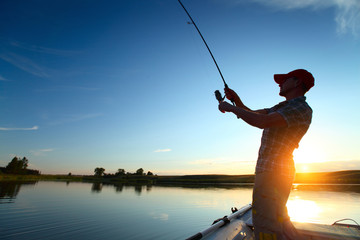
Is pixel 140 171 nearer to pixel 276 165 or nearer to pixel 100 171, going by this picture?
pixel 100 171

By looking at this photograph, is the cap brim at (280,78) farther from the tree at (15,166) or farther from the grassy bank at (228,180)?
the tree at (15,166)

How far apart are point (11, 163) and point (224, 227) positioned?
476 ft

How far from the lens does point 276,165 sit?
1.86 meters

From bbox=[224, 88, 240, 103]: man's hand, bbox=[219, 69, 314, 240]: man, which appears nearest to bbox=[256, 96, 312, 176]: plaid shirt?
bbox=[219, 69, 314, 240]: man

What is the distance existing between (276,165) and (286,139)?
0.32m

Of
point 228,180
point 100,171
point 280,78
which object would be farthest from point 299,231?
point 100,171

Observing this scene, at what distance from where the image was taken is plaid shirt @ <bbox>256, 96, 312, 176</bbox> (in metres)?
1.86

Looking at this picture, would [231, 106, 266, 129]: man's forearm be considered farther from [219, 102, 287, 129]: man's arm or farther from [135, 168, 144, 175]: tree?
[135, 168, 144, 175]: tree

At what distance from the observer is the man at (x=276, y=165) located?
181cm

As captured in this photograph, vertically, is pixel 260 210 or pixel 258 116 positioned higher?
pixel 258 116

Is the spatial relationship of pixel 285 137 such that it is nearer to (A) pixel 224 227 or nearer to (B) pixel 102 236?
(A) pixel 224 227

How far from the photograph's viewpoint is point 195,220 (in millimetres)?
14992

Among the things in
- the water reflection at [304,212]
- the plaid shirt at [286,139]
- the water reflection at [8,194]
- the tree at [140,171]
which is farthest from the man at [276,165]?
the tree at [140,171]

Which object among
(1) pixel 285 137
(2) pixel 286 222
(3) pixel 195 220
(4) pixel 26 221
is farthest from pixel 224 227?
(4) pixel 26 221
